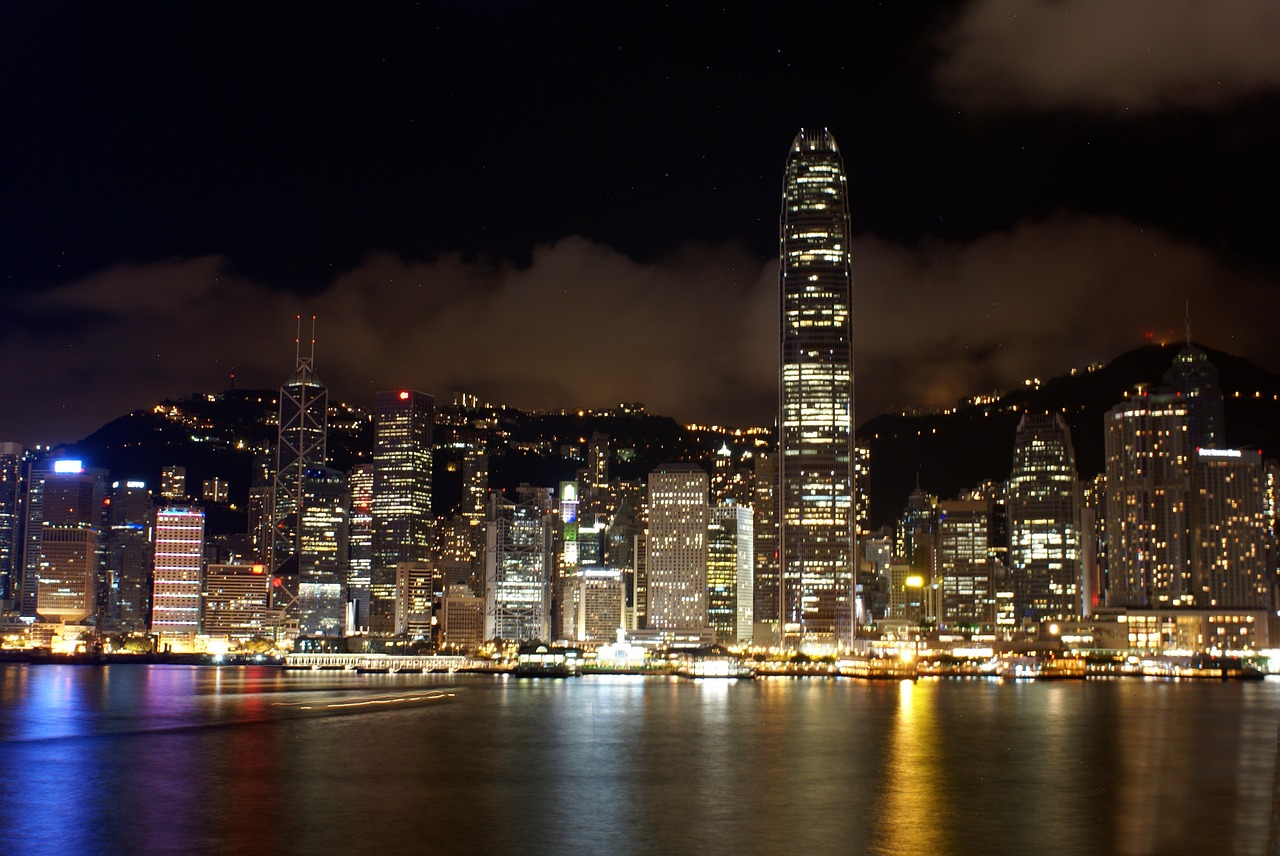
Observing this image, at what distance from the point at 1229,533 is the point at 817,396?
56892mm

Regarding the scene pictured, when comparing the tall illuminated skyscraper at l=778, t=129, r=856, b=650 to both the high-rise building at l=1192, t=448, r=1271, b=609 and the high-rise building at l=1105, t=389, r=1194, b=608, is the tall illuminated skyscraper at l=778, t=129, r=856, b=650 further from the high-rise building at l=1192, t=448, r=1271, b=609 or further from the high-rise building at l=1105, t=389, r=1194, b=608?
the high-rise building at l=1192, t=448, r=1271, b=609

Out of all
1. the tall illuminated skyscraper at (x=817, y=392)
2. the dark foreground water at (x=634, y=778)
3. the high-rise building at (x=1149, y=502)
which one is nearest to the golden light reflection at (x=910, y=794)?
the dark foreground water at (x=634, y=778)

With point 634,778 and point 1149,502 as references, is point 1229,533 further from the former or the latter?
point 634,778

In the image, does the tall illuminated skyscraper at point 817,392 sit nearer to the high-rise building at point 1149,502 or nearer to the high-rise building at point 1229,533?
the high-rise building at point 1149,502

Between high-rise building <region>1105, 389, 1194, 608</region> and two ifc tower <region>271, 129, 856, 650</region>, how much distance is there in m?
37.8

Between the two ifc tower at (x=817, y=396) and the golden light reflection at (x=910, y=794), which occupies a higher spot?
the two ifc tower at (x=817, y=396)

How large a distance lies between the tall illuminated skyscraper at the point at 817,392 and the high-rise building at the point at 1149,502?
38.0 metres

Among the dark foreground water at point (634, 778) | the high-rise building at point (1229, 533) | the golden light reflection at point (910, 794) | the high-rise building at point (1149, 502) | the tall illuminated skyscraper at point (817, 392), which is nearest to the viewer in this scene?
the golden light reflection at point (910, 794)

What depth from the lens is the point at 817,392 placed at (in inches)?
7402

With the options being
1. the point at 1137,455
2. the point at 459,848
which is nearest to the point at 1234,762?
the point at 459,848

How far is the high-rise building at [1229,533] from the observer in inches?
7121

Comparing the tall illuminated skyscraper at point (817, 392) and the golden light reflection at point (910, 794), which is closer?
the golden light reflection at point (910, 794)

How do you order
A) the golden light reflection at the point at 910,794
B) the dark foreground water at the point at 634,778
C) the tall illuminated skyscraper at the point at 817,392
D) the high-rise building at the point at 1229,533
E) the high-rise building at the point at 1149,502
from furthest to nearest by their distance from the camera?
the tall illuminated skyscraper at the point at 817,392 → the high-rise building at the point at 1149,502 → the high-rise building at the point at 1229,533 → the dark foreground water at the point at 634,778 → the golden light reflection at the point at 910,794

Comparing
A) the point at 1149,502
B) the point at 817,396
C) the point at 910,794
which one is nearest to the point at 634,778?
the point at 910,794
